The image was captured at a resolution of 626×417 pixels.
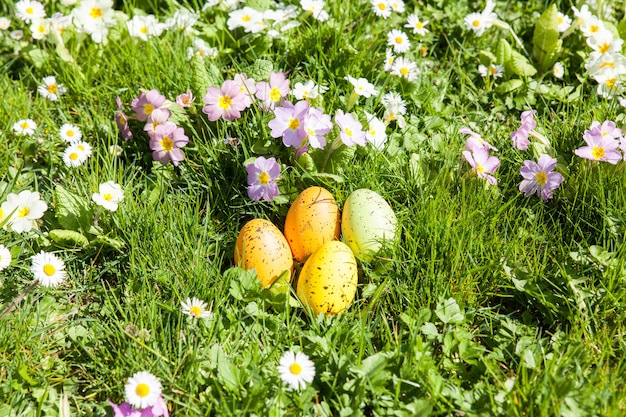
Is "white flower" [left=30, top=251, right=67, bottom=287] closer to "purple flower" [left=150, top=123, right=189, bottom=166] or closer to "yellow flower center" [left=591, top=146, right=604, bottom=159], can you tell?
"purple flower" [left=150, top=123, right=189, bottom=166]

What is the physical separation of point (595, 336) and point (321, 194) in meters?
1.00

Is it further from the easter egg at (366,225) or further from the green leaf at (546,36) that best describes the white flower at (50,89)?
the green leaf at (546,36)

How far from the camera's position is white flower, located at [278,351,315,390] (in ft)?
6.15

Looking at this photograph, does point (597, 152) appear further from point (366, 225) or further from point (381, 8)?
point (381, 8)

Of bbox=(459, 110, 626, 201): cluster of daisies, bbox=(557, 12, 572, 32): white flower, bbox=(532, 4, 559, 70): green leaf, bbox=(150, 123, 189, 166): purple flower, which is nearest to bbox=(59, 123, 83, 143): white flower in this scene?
bbox=(150, 123, 189, 166): purple flower

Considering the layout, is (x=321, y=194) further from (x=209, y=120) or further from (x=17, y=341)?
(x=17, y=341)

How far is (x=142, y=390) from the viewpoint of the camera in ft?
6.06

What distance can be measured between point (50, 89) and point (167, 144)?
754mm

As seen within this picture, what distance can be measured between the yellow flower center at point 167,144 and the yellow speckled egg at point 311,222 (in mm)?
594

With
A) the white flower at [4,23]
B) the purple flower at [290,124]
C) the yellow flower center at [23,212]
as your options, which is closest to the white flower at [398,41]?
the purple flower at [290,124]

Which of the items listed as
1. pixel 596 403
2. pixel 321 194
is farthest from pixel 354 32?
pixel 596 403

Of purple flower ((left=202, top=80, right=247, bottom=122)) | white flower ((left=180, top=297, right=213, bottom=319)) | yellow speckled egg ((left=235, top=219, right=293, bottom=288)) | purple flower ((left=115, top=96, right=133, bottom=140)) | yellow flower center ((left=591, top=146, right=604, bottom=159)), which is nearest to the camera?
white flower ((left=180, top=297, right=213, bottom=319))

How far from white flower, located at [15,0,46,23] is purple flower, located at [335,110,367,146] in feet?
5.45

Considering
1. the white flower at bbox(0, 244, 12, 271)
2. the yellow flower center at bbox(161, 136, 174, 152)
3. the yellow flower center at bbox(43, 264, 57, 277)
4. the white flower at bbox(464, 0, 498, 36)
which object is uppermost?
the white flower at bbox(464, 0, 498, 36)
